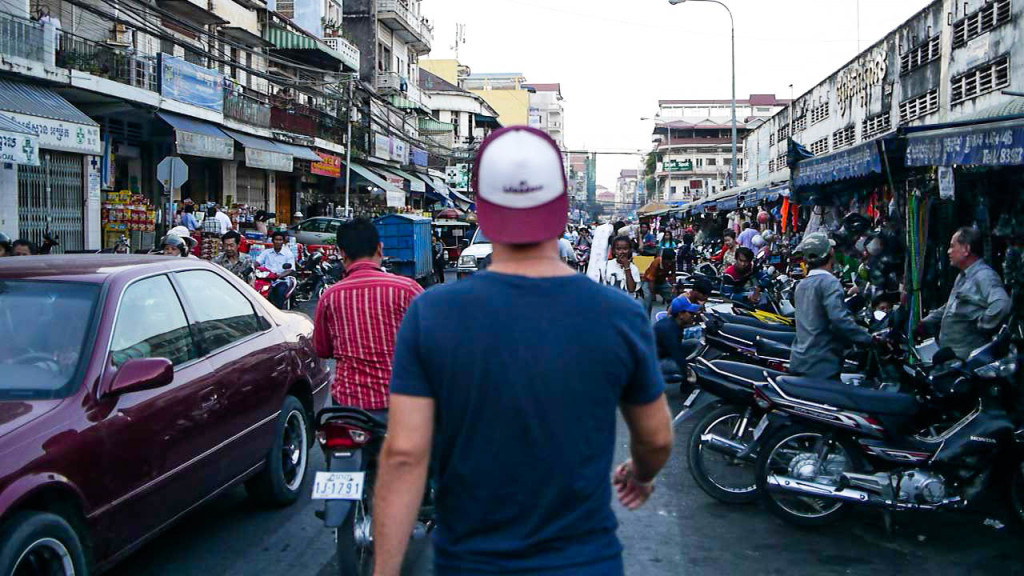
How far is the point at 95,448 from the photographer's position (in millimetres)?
3922

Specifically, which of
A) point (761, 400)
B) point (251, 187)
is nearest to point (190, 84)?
point (251, 187)

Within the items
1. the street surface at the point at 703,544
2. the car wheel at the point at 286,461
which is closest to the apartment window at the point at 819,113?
the street surface at the point at 703,544

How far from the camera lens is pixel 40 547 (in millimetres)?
3584

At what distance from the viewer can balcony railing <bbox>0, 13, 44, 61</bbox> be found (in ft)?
55.7

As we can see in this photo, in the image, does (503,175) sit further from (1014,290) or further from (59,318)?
(1014,290)

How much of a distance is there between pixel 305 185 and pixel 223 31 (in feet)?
36.3

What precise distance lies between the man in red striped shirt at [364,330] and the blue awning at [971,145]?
445cm

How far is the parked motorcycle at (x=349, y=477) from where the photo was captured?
396cm

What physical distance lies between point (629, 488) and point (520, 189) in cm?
81

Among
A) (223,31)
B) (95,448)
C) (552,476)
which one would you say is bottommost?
(95,448)

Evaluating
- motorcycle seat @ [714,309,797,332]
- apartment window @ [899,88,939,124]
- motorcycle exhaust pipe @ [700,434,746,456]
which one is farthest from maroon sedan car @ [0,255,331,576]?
apartment window @ [899,88,939,124]

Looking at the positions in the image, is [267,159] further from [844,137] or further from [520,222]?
[520,222]

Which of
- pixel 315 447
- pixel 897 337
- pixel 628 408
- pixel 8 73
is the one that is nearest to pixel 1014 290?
pixel 897 337

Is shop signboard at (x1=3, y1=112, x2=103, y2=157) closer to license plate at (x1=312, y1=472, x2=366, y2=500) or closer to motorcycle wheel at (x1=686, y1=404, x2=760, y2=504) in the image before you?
motorcycle wheel at (x1=686, y1=404, x2=760, y2=504)
